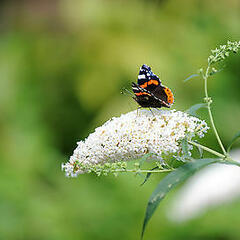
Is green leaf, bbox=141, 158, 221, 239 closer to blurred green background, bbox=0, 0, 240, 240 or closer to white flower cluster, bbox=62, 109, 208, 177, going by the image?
white flower cluster, bbox=62, 109, 208, 177

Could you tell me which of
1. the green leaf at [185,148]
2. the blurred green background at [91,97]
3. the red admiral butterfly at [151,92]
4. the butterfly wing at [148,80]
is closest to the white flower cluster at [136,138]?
the green leaf at [185,148]

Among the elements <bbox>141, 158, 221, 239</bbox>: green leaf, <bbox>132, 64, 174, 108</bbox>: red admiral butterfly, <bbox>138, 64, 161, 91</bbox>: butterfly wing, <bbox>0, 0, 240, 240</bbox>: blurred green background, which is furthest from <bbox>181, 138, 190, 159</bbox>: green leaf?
<bbox>0, 0, 240, 240</bbox>: blurred green background

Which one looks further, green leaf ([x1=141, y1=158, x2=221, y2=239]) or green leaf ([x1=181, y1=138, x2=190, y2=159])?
green leaf ([x1=181, y1=138, x2=190, y2=159])

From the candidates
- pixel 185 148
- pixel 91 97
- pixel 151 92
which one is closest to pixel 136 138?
pixel 185 148

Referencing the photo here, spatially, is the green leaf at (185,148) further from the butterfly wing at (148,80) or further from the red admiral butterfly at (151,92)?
the butterfly wing at (148,80)

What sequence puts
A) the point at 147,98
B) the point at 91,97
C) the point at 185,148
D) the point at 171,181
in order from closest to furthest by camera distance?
the point at 171,181 → the point at 185,148 → the point at 147,98 → the point at 91,97

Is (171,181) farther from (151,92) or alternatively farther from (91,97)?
(91,97)
